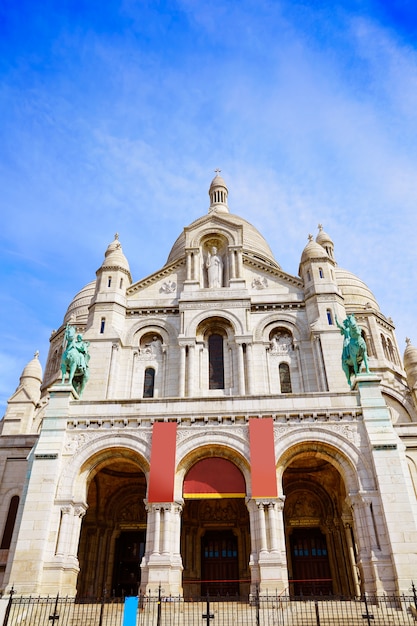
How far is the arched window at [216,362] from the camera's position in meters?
27.5

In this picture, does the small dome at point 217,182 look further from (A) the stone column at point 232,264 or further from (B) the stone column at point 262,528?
(B) the stone column at point 262,528

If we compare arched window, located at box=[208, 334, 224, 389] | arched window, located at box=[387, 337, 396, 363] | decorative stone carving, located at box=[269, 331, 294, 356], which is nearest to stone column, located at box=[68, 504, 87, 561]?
arched window, located at box=[208, 334, 224, 389]

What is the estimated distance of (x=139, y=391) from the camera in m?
27.5

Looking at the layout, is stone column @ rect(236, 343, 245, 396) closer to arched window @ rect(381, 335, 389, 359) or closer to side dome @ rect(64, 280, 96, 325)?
arched window @ rect(381, 335, 389, 359)

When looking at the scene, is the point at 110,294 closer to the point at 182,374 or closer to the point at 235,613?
the point at 182,374

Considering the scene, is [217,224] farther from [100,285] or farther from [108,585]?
[108,585]

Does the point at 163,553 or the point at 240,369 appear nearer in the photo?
the point at 163,553

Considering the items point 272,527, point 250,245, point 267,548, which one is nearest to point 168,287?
point 250,245

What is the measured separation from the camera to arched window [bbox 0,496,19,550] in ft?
76.6

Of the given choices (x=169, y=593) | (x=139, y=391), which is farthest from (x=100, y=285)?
(x=169, y=593)

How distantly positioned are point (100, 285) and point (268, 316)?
10436 mm

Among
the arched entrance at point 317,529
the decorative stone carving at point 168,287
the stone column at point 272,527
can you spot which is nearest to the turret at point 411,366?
the arched entrance at point 317,529

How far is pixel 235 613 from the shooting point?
51.6ft

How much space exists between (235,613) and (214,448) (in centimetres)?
596
